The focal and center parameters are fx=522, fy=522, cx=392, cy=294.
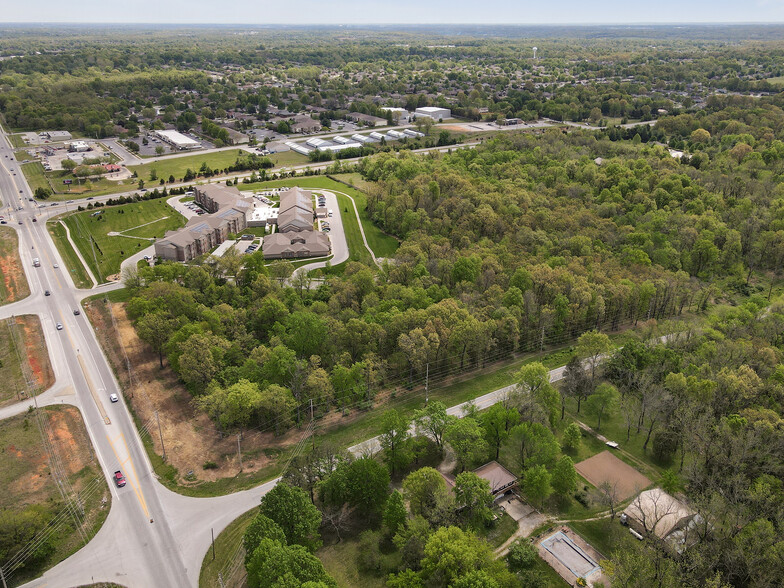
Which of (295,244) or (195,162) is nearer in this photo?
(295,244)

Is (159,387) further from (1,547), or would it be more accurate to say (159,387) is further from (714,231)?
(714,231)

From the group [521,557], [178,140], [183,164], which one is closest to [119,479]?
[521,557]

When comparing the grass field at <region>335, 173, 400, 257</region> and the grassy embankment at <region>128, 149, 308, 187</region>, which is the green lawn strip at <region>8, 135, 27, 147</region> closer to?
the grassy embankment at <region>128, 149, 308, 187</region>

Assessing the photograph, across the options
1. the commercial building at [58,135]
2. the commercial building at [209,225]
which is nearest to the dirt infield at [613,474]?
the commercial building at [209,225]

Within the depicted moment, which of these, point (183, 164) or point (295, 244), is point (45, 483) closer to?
point (295, 244)

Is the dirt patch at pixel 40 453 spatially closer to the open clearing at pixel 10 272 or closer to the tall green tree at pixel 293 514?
the tall green tree at pixel 293 514

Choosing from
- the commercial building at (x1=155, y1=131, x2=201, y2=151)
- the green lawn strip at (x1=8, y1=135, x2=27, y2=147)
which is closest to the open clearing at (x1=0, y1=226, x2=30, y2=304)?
the commercial building at (x1=155, y1=131, x2=201, y2=151)
